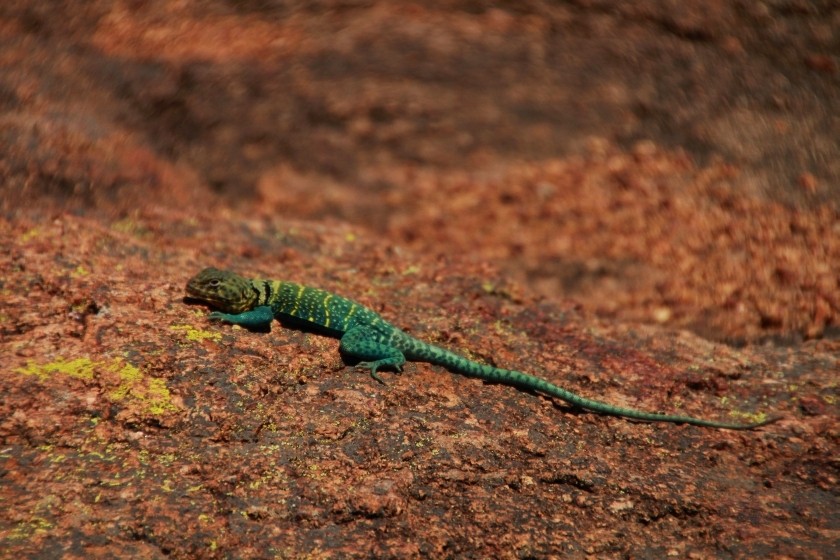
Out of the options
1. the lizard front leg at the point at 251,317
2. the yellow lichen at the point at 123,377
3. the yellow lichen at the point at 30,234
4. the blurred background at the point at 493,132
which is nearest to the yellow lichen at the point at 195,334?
the lizard front leg at the point at 251,317

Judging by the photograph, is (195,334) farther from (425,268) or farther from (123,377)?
(425,268)

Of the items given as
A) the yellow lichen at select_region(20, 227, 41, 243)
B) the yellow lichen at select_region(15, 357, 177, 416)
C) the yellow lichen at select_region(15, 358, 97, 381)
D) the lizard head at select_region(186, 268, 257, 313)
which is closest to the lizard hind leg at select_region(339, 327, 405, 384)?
the lizard head at select_region(186, 268, 257, 313)

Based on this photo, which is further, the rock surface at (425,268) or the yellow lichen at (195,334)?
the yellow lichen at (195,334)

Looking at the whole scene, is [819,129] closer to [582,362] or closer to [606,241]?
[606,241]

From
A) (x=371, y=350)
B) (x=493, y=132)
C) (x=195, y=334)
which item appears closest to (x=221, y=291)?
(x=195, y=334)

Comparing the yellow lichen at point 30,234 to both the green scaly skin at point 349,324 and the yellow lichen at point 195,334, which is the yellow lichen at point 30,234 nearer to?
the green scaly skin at point 349,324

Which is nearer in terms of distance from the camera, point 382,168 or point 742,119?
point 742,119

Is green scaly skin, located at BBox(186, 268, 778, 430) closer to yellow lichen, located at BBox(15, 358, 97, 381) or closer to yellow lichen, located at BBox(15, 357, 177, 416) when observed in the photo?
yellow lichen, located at BBox(15, 357, 177, 416)

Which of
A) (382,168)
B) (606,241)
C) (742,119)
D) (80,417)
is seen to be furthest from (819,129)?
(80,417)
